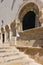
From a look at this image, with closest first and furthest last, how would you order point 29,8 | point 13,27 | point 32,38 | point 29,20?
point 32,38 < point 29,8 < point 29,20 < point 13,27

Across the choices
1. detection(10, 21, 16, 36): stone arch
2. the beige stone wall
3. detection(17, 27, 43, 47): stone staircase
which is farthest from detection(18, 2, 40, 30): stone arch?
detection(17, 27, 43, 47): stone staircase

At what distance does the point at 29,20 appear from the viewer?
10930 millimetres

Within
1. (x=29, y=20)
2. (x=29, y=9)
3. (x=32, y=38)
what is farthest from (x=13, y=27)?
(x=32, y=38)

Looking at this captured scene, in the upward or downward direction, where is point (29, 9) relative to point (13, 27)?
upward

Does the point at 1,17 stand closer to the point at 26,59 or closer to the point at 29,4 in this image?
Result: the point at 29,4

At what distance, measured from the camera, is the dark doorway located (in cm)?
1056

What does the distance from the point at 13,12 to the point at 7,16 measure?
3.67 feet

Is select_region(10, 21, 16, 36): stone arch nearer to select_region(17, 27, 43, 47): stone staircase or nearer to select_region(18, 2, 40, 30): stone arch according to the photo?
select_region(18, 2, 40, 30): stone arch

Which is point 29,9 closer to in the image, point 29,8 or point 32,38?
point 29,8

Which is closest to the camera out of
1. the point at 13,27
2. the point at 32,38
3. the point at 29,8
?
the point at 32,38

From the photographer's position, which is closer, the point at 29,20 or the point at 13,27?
the point at 29,20

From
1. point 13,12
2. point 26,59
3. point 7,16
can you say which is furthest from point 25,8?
point 26,59

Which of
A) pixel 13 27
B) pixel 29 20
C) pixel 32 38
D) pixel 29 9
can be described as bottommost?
pixel 32 38

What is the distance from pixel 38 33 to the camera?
5773 mm
